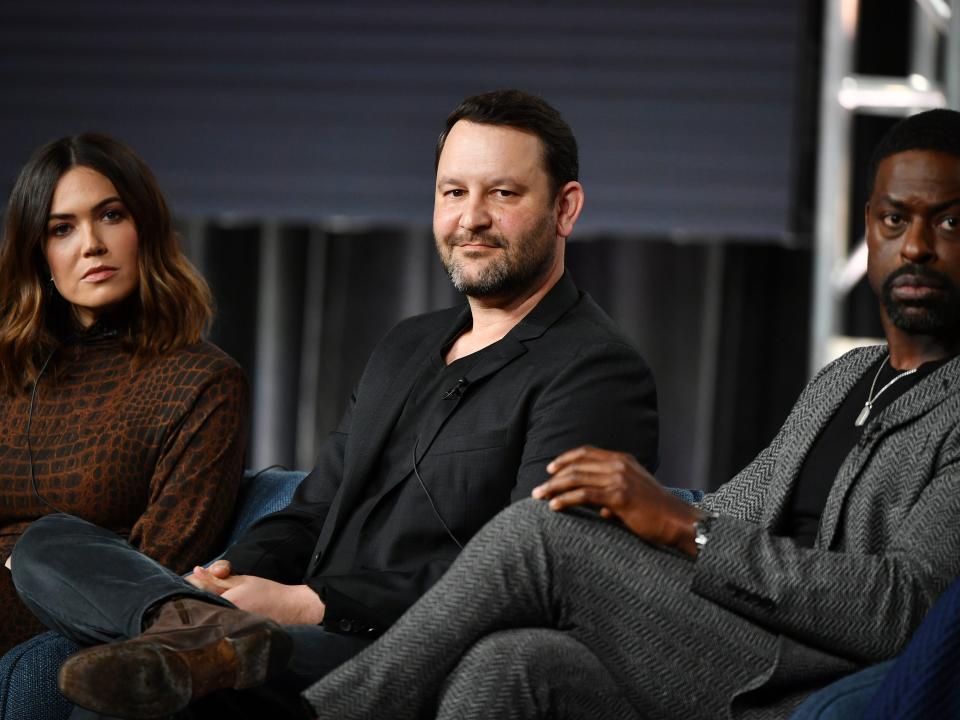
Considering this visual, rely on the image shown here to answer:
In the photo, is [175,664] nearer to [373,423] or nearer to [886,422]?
[373,423]

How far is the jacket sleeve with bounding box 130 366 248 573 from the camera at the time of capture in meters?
2.47

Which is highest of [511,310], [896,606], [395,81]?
[395,81]

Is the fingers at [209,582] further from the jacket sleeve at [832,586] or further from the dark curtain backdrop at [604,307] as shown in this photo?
the dark curtain backdrop at [604,307]

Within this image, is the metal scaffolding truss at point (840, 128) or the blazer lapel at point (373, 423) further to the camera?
the metal scaffolding truss at point (840, 128)

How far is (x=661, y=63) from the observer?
4.35 meters

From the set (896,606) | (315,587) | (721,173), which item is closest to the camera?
(896,606)

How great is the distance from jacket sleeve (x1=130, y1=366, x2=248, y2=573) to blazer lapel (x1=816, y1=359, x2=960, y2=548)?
44.8 inches

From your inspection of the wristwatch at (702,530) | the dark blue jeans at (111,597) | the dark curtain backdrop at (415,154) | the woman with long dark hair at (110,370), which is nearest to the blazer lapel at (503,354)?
the dark blue jeans at (111,597)

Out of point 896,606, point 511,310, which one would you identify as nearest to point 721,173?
point 511,310

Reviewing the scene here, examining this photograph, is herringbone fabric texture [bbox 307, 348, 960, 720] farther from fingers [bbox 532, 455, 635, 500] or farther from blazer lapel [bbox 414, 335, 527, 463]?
blazer lapel [bbox 414, 335, 527, 463]

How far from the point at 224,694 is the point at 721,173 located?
2.89 meters

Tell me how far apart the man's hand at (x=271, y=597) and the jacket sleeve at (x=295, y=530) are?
0.11 meters

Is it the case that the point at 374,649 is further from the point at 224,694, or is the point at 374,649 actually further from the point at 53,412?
the point at 53,412

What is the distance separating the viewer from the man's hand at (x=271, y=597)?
7.04 feet
